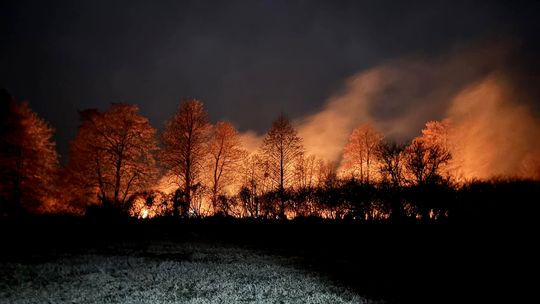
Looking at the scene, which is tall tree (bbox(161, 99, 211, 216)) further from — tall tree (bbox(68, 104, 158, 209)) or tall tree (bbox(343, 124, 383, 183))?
tall tree (bbox(343, 124, 383, 183))

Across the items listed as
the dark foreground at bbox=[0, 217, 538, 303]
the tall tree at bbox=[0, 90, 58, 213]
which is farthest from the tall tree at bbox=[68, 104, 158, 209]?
the dark foreground at bbox=[0, 217, 538, 303]

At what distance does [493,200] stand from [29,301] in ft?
30.8

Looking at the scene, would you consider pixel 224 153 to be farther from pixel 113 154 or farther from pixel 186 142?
pixel 113 154

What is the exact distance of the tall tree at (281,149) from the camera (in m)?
26.4

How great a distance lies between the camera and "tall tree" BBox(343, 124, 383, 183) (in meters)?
29.4

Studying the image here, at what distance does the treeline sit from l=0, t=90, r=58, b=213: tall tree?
2.2 inches

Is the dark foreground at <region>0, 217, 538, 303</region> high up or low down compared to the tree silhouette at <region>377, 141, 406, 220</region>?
down

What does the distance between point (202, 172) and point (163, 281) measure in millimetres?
20709

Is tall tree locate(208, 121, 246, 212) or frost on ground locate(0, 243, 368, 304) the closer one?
frost on ground locate(0, 243, 368, 304)

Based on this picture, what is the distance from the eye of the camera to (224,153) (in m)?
28.7

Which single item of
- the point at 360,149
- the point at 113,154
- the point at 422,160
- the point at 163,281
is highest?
the point at 360,149

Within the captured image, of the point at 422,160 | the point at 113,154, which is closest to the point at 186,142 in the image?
the point at 113,154

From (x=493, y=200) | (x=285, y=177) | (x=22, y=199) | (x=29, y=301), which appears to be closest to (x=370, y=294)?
(x=493, y=200)

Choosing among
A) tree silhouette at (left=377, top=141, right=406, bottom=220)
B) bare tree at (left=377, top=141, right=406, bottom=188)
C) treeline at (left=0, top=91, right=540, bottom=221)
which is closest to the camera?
tree silhouette at (left=377, top=141, right=406, bottom=220)
